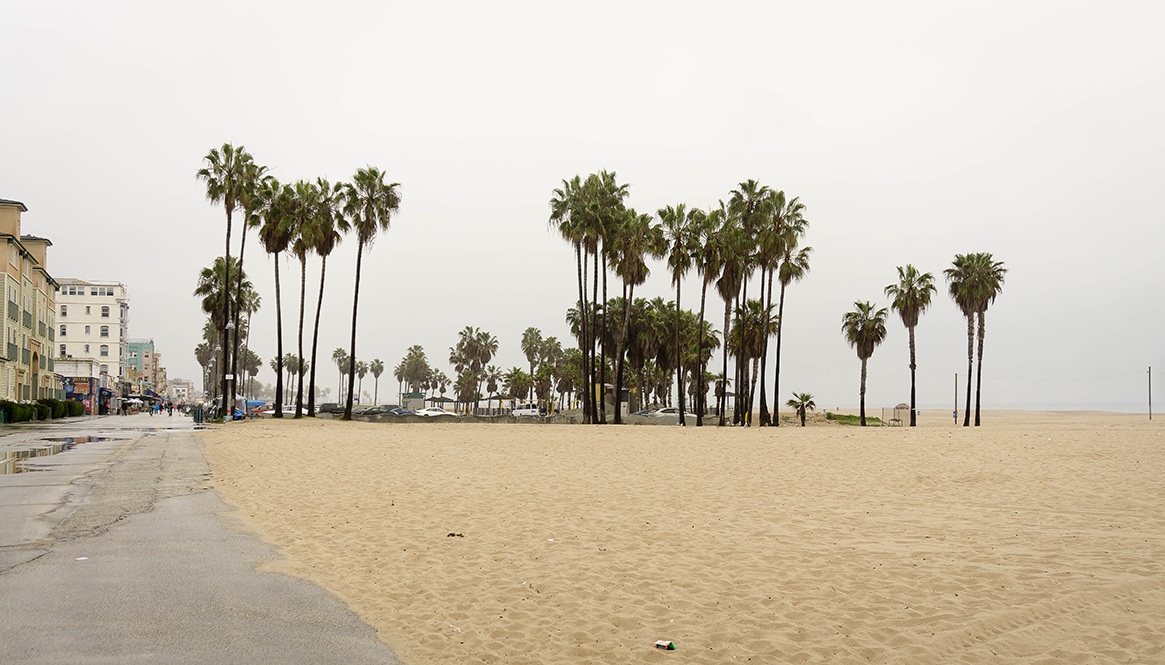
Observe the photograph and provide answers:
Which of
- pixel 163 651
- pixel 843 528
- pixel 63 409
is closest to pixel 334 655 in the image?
pixel 163 651

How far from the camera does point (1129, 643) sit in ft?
18.1

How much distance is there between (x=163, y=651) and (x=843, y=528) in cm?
801

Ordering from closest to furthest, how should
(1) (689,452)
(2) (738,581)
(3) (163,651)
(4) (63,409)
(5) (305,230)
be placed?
(3) (163,651), (2) (738,581), (1) (689,452), (5) (305,230), (4) (63,409)

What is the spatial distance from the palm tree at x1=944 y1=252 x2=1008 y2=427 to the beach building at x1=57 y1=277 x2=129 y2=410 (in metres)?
112

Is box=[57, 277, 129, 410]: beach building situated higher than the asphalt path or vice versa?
box=[57, 277, 129, 410]: beach building

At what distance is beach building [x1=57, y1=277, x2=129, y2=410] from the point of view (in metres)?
113

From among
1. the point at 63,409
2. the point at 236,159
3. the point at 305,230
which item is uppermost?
the point at 236,159

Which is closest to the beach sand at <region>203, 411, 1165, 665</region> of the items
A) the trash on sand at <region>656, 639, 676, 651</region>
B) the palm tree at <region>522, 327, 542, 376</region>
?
the trash on sand at <region>656, 639, 676, 651</region>

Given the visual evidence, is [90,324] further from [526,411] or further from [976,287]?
[976,287]

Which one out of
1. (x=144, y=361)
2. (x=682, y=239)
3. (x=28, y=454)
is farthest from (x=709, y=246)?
(x=144, y=361)

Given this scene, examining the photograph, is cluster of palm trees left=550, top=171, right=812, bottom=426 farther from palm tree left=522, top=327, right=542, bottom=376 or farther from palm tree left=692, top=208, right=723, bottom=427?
palm tree left=522, top=327, right=542, bottom=376

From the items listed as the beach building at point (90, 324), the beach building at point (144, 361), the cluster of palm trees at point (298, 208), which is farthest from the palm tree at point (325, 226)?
the beach building at point (144, 361)

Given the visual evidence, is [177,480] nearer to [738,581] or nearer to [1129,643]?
[738,581]

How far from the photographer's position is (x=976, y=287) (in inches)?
2415
